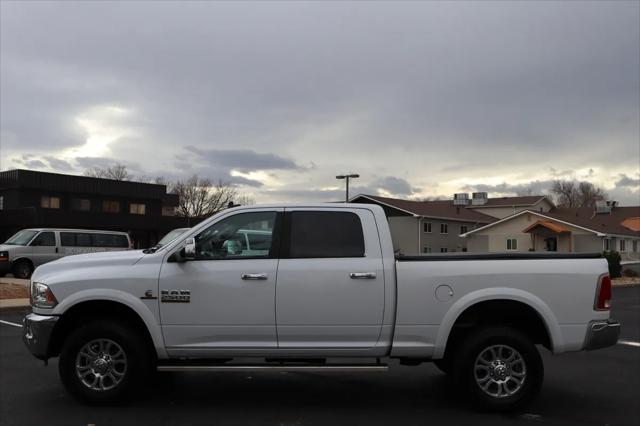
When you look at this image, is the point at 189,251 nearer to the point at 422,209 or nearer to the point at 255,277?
the point at 255,277

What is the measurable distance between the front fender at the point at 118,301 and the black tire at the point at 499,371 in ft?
9.37

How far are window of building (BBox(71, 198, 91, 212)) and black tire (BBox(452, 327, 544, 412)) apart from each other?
4355 cm

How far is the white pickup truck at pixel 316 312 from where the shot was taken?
5602 millimetres

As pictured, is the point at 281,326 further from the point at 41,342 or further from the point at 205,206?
the point at 205,206

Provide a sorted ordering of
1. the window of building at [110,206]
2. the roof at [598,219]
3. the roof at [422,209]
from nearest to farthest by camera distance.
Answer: the window of building at [110,206]
the roof at [598,219]
the roof at [422,209]

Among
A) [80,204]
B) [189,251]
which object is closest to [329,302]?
[189,251]

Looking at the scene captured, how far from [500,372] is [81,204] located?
146ft

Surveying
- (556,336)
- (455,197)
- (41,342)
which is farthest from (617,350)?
(455,197)

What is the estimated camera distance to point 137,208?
161 ft

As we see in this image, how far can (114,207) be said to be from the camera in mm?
47531

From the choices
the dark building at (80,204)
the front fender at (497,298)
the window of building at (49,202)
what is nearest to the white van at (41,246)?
the front fender at (497,298)

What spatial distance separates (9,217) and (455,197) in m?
49.3

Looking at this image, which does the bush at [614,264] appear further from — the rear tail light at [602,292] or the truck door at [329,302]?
the truck door at [329,302]

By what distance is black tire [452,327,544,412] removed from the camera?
5.61 metres
